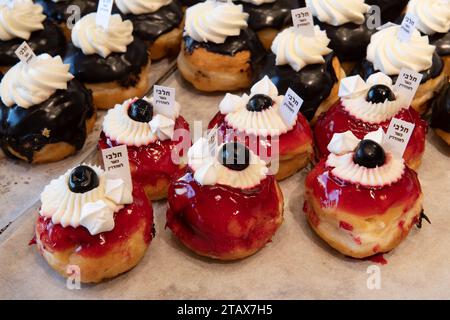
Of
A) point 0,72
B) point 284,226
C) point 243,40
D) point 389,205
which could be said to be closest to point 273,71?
point 243,40

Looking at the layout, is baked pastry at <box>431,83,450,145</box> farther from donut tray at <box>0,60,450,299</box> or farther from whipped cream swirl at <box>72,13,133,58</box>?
whipped cream swirl at <box>72,13,133,58</box>

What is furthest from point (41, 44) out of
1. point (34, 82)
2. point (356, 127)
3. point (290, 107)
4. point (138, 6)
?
point (356, 127)

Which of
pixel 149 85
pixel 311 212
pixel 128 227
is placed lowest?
pixel 149 85

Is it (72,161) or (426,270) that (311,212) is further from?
(72,161)

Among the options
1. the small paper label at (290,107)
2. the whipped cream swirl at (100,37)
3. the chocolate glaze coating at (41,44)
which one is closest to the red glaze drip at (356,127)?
the small paper label at (290,107)

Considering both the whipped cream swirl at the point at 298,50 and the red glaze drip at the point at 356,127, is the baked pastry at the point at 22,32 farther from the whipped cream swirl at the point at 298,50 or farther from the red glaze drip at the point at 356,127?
the red glaze drip at the point at 356,127

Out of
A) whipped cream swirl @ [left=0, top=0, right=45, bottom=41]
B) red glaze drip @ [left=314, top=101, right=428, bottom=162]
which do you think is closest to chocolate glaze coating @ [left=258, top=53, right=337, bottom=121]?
red glaze drip @ [left=314, top=101, right=428, bottom=162]
